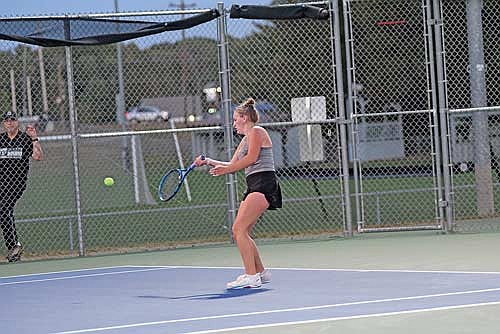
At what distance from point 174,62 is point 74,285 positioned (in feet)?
32.2

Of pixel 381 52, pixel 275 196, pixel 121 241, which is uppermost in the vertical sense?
pixel 381 52

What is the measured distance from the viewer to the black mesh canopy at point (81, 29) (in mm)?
14492

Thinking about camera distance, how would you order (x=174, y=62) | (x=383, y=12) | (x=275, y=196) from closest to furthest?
(x=275, y=196)
(x=383, y=12)
(x=174, y=62)

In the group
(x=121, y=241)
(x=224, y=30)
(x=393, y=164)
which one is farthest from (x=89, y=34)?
(x=393, y=164)

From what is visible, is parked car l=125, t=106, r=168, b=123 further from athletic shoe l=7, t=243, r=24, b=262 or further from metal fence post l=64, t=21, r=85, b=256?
athletic shoe l=7, t=243, r=24, b=262

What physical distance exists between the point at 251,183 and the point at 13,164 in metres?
4.97

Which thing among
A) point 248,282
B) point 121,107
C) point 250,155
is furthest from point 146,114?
point 248,282

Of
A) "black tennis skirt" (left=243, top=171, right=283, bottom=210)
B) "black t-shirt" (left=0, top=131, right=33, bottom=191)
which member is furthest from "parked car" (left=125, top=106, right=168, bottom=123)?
"black tennis skirt" (left=243, top=171, right=283, bottom=210)

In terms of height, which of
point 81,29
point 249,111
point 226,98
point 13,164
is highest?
point 81,29

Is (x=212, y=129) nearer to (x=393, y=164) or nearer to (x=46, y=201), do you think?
(x=393, y=164)

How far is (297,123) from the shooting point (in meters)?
14.4

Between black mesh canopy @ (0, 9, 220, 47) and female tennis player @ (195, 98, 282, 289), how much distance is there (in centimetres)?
439

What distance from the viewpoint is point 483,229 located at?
49.1 ft

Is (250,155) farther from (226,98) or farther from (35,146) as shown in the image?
(35,146)
